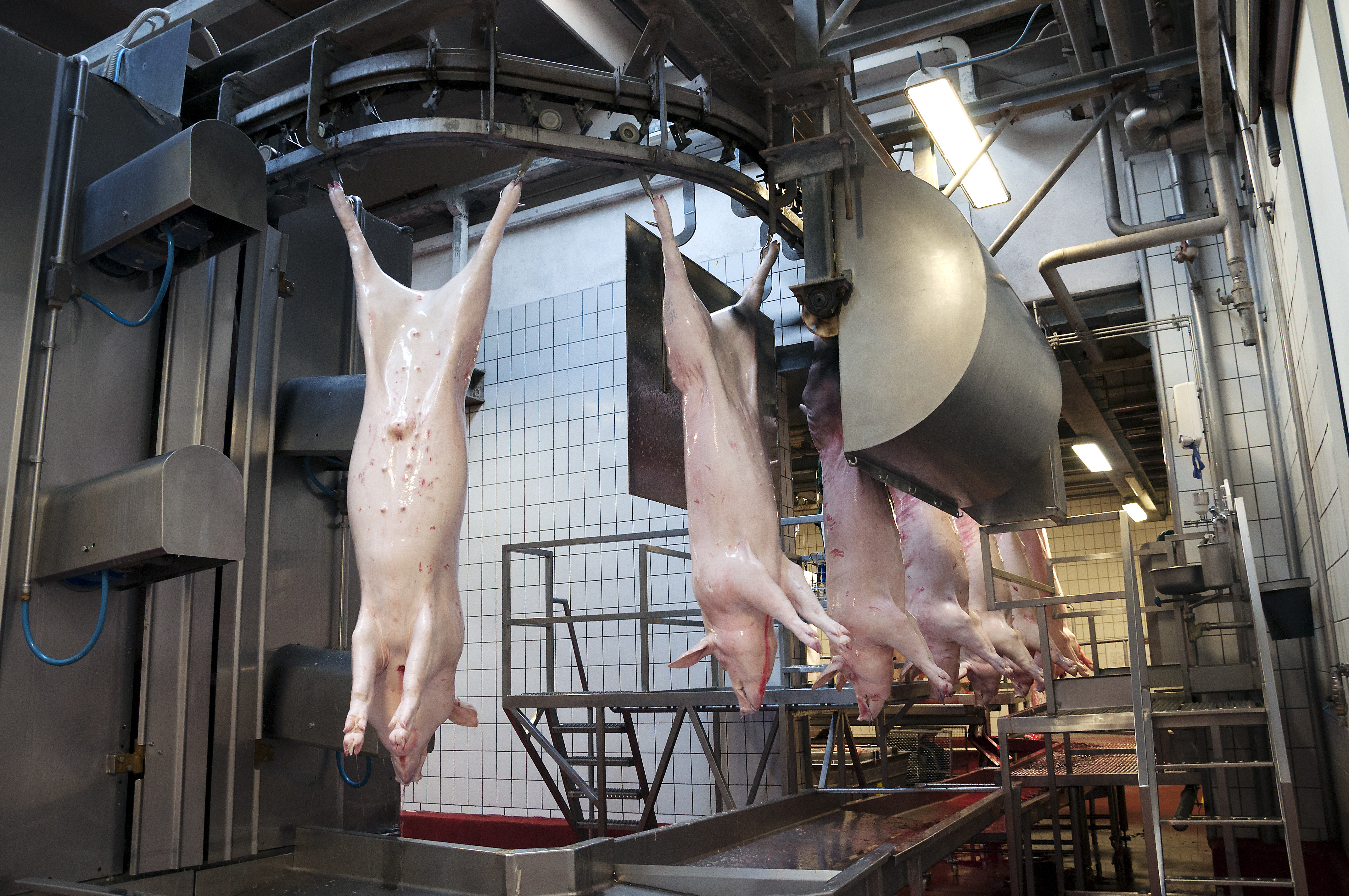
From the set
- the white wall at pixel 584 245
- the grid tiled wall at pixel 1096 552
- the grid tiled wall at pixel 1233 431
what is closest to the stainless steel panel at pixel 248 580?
the white wall at pixel 584 245

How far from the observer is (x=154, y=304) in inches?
154

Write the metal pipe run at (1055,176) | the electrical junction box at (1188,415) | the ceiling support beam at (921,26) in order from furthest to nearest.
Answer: the electrical junction box at (1188,415), the metal pipe run at (1055,176), the ceiling support beam at (921,26)

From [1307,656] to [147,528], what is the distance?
271 inches

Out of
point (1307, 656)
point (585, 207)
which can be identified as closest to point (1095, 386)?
point (1307, 656)

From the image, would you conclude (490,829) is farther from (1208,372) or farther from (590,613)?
(1208,372)

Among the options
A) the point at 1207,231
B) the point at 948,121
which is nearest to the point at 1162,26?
the point at 1207,231

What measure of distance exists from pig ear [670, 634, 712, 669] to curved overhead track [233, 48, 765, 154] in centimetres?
198

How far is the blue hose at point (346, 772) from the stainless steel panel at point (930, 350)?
2.74 m

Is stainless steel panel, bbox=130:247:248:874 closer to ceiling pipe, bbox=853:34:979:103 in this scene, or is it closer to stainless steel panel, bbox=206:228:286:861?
stainless steel panel, bbox=206:228:286:861

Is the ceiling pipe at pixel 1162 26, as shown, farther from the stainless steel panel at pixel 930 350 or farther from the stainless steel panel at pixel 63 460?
the stainless steel panel at pixel 63 460

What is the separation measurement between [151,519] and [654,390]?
1885 mm

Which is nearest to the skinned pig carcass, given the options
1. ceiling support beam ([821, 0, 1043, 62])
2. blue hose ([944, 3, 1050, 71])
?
ceiling support beam ([821, 0, 1043, 62])

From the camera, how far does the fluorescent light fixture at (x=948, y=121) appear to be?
5.46 m

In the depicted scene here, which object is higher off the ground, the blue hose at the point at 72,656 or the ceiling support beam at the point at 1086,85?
the ceiling support beam at the point at 1086,85
